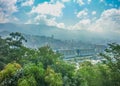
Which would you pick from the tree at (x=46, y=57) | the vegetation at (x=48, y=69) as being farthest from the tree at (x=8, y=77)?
the tree at (x=46, y=57)

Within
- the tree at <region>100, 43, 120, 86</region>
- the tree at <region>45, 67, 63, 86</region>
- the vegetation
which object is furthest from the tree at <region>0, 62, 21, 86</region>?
the tree at <region>100, 43, 120, 86</region>

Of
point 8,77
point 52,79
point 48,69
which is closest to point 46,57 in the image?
point 48,69

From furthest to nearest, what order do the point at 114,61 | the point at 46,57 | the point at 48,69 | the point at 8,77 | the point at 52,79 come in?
the point at 46,57 < the point at 114,61 < the point at 48,69 < the point at 8,77 < the point at 52,79

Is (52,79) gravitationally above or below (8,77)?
below

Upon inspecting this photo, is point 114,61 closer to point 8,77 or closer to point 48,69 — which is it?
point 48,69

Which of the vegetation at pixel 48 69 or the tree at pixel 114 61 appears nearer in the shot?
the vegetation at pixel 48 69

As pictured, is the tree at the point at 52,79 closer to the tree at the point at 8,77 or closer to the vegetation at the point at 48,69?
the vegetation at the point at 48,69

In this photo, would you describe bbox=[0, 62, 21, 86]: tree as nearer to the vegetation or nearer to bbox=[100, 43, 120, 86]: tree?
the vegetation

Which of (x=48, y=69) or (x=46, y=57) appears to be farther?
(x=46, y=57)
